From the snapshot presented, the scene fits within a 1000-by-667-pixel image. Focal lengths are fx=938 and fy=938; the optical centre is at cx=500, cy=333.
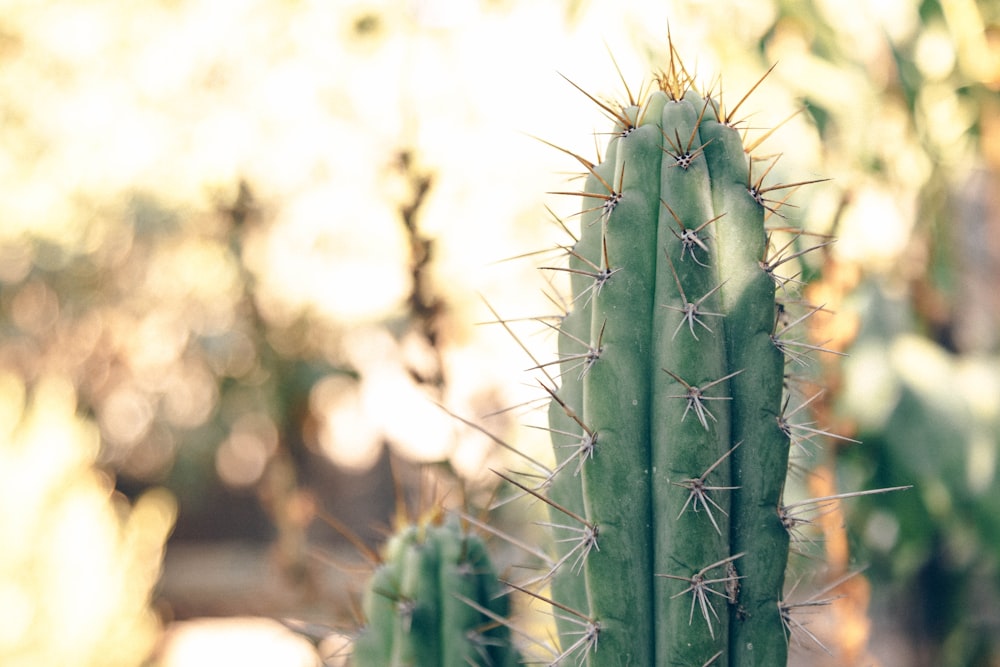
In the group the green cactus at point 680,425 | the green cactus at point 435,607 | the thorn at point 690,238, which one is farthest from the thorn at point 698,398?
the green cactus at point 435,607

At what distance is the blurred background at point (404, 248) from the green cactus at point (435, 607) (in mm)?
93

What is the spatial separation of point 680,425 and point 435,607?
0.52 meters

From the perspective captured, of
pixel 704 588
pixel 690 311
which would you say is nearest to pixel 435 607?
pixel 704 588

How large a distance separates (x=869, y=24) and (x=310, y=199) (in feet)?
11.5

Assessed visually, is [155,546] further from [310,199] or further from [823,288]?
[823,288]

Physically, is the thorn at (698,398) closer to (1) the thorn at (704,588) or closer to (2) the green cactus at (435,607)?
(1) the thorn at (704,588)

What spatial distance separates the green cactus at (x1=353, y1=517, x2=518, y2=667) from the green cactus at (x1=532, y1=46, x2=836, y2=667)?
248 millimetres

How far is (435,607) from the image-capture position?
52.2 inches

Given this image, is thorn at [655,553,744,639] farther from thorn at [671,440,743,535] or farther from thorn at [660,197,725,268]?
thorn at [660,197,725,268]

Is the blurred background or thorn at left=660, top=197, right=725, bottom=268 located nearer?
thorn at left=660, top=197, right=725, bottom=268

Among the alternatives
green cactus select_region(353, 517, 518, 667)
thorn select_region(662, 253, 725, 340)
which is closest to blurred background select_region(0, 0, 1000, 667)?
green cactus select_region(353, 517, 518, 667)

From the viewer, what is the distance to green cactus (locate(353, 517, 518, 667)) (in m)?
1.30

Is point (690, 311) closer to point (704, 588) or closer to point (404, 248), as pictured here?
point (704, 588)

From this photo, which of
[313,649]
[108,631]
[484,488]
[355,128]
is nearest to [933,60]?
[484,488]
